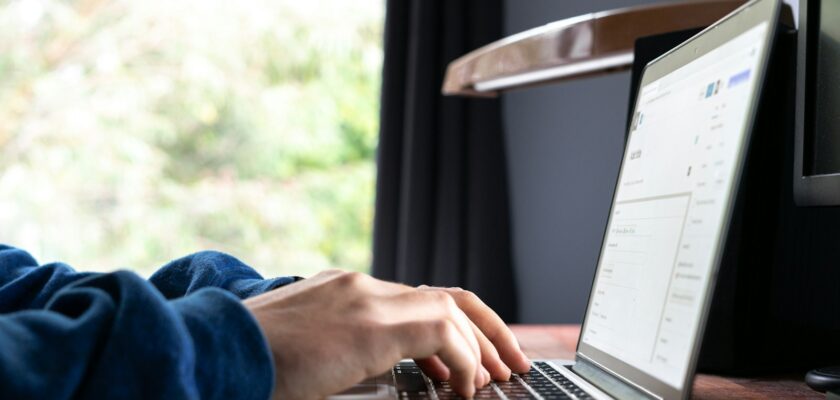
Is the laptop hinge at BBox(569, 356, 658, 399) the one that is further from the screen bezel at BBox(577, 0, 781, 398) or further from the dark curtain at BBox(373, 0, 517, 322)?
the dark curtain at BBox(373, 0, 517, 322)

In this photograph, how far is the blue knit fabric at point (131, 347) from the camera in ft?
1.34

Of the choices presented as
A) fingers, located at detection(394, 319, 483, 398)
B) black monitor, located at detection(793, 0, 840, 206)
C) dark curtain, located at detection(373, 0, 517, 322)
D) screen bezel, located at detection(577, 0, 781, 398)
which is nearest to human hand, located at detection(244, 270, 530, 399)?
fingers, located at detection(394, 319, 483, 398)

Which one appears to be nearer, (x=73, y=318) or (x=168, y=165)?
(x=73, y=318)

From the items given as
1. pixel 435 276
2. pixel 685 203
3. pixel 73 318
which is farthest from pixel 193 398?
pixel 435 276

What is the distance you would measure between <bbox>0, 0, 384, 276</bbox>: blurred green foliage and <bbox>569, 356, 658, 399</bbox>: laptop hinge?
330cm

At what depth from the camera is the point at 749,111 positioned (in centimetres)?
51

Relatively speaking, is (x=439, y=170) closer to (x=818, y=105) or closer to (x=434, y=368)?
Answer: (x=818, y=105)

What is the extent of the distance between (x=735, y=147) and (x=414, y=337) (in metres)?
0.22

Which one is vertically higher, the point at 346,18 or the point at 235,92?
the point at 346,18

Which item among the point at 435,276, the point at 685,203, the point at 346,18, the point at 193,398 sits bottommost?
the point at 435,276

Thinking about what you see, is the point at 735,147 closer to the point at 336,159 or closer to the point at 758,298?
the point at 758,298

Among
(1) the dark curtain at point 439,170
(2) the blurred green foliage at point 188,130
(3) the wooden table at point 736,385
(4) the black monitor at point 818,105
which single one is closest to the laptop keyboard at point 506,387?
(3) the wooden table at point 736,385

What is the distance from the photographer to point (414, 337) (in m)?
0.53

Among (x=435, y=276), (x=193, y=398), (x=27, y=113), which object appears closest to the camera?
(x=193, y=398)
